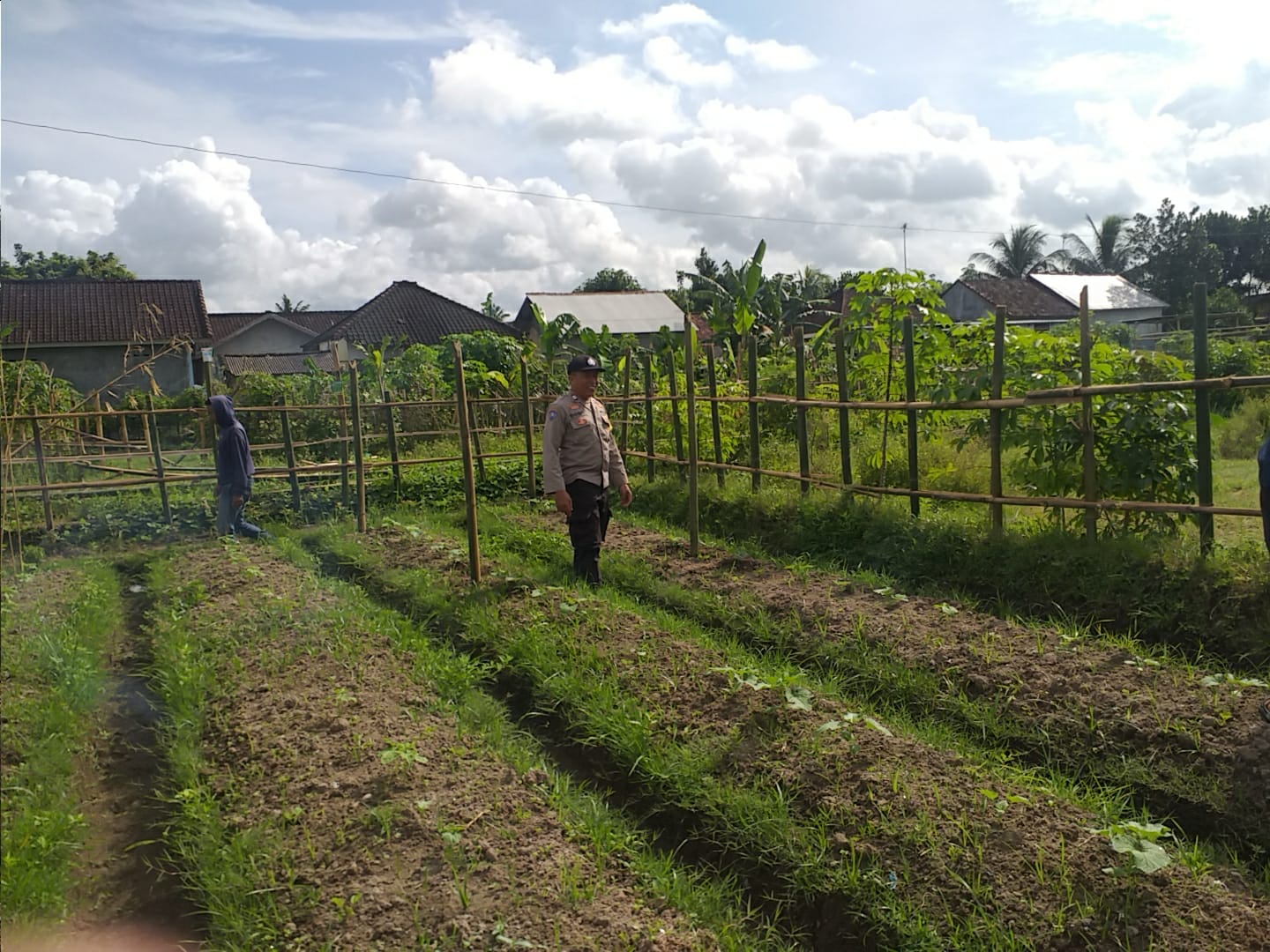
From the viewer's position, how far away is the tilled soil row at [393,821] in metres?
2.96

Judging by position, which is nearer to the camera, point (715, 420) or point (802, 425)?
point (802, 425)

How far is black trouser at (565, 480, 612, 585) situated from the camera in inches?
271

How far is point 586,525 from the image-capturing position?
6.96 metres

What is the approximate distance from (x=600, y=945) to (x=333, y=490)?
9041mm

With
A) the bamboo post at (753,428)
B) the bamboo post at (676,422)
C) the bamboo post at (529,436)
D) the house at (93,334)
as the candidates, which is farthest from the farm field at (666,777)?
the bamboo post at (529,436)

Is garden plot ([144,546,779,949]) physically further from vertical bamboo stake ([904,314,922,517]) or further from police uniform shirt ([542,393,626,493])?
vertical bamboo stake ([904,314,922,517])

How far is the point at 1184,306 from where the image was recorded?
39625 millimetres

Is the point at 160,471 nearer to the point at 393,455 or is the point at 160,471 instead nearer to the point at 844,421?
the point at 393,455

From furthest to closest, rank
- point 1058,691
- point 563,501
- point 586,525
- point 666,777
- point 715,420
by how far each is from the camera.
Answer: point 715,420, point 586,525, point 563,501, point 1058,691, point 666,777

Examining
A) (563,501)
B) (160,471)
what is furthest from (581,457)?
(160,471)

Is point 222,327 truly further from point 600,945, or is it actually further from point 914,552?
point 600,945

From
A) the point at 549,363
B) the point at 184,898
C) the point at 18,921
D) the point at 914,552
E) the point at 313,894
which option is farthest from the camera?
the point at 549,363

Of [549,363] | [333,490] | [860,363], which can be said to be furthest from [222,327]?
[860,363]

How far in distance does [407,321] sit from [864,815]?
111ft
